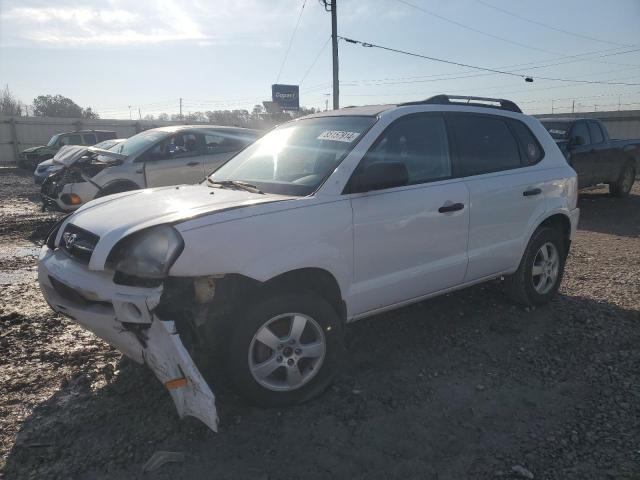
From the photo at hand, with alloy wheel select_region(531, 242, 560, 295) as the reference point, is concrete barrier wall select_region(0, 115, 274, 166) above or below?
above

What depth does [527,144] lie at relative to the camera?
178 inches

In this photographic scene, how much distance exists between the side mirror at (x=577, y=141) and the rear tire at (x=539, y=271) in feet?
20.7

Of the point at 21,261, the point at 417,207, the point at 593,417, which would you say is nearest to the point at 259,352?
the point at 417,207

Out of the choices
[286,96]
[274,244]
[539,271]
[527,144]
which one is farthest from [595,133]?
[286,96]

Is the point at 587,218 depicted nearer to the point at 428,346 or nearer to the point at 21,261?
the point at 428,346

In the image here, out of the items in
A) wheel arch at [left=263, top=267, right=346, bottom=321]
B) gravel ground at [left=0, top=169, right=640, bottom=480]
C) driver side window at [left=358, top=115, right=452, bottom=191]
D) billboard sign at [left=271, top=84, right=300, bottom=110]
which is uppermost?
billboard sign at [left=271, top=84, right=300, bottom=110]

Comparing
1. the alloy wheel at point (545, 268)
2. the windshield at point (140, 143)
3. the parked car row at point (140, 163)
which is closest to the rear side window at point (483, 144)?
the alloy wheel at point (545, 268)

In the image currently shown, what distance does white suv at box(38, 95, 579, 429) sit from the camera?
2.61m

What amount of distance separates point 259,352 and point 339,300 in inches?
24.6

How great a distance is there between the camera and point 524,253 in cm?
443

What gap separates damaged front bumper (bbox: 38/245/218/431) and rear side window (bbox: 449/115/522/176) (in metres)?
2.52

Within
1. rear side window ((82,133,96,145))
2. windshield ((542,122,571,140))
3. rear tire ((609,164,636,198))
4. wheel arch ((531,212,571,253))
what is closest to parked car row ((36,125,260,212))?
wheel arch ((531,212,571,253))

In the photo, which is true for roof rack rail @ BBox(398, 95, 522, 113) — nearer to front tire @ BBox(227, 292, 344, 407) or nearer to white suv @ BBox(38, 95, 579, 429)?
white suv @ BBox(38, 95, 579, 429)

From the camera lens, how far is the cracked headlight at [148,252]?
8.36ft
